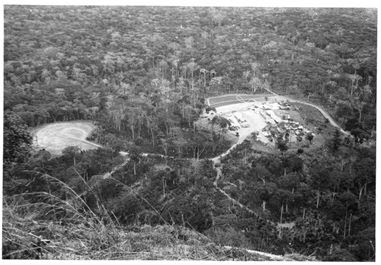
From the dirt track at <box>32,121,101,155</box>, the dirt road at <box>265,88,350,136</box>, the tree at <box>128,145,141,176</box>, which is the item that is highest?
the dirt road at <box>265,88,350,136</box>

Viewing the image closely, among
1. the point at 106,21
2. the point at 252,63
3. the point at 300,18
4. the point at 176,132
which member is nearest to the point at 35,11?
the point at 106,21

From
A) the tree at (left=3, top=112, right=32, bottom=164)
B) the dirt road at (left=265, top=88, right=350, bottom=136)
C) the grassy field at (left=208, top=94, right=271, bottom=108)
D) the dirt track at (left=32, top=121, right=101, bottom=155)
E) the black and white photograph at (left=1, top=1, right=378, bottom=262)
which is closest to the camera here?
the black and white photograph at (left=1, top=1, right=378, bottom=262)

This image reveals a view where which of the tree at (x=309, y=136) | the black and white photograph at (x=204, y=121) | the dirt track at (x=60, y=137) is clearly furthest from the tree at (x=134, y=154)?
the tree at (x=309, y=136)

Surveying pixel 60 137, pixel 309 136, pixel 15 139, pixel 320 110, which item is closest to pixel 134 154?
Answer: pixel 60 137

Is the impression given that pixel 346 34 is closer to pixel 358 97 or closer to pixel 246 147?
pixel 358 97

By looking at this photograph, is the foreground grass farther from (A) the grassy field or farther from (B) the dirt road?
(B) the dirt road

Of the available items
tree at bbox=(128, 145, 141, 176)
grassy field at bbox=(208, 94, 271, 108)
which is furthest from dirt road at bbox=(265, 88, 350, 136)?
tree at bbox=(128, 145, 141, 176)

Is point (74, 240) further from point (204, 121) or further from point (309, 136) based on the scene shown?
point (309, 136)
